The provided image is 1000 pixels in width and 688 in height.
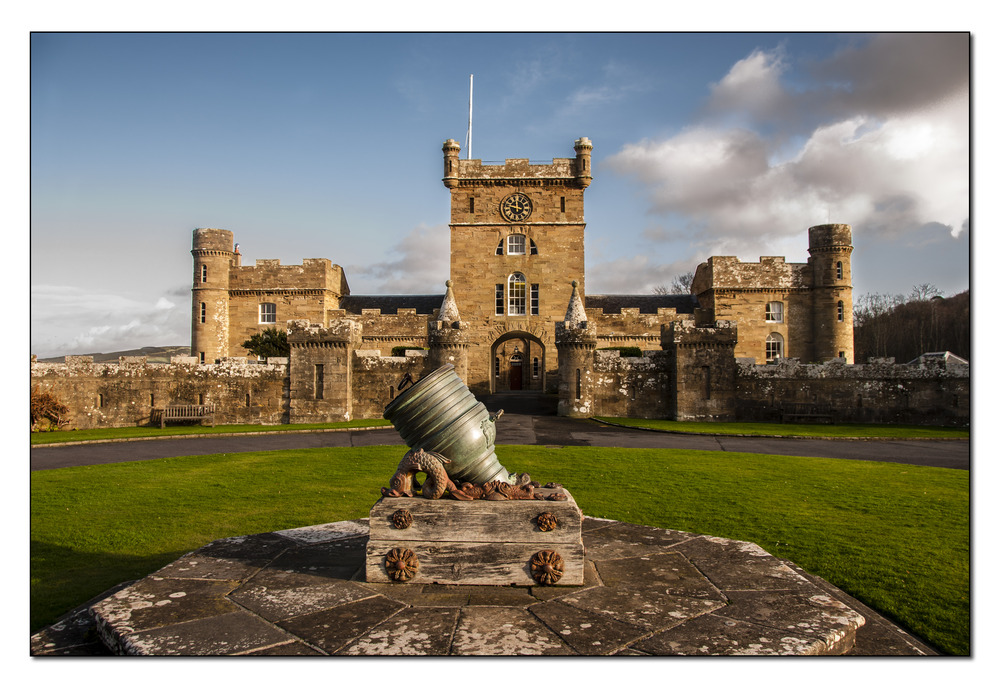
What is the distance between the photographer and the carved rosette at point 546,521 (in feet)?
15.0

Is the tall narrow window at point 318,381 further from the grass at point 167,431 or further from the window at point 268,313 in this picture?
the window at point 268,313

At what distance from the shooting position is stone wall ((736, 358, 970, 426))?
2166 cm

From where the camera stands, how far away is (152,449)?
15469 mm

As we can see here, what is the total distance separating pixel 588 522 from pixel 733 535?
1.86 m

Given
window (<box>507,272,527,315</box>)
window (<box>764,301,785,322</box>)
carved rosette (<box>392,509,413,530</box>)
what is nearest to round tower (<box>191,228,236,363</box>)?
window (<box>507,272,527,315</box>)

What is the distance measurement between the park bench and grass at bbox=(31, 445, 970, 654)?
9420 mm

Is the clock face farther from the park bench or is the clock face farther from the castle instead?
the park bench

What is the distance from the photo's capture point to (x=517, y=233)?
110ft

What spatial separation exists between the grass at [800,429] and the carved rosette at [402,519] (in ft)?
49.0

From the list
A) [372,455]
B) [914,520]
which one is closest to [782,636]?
→ [914,520]

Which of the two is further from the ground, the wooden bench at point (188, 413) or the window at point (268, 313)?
the window at point (268, 313)

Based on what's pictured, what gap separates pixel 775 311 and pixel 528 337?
15.4m

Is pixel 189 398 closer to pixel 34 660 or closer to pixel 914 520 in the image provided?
pixel 34 660

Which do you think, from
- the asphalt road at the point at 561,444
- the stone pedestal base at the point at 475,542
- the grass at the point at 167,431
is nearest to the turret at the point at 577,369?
the asphalt road at the point at 561,444
